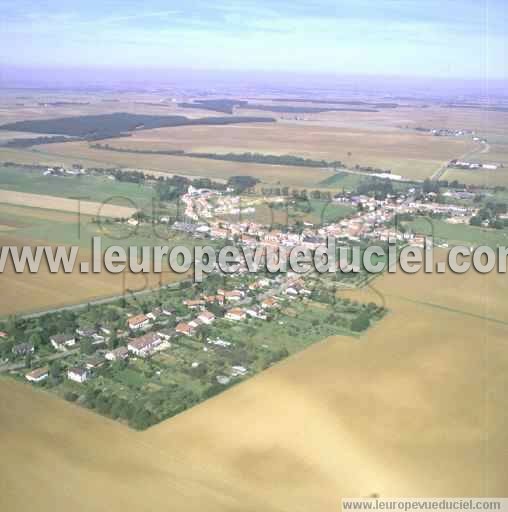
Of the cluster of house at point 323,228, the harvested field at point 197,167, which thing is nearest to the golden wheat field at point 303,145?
the harvested field at point 197,167

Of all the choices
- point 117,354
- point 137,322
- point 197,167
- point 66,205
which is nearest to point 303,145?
point 197,167

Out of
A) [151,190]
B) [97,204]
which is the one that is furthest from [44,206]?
[151,190]

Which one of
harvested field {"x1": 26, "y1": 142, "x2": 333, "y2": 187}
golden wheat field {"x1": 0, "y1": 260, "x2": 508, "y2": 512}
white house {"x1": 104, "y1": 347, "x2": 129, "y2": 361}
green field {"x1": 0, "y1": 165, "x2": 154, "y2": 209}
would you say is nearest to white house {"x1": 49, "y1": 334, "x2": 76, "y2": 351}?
white house {"x1": 104, "y1": 347, "x2": 129, "y2": 361}

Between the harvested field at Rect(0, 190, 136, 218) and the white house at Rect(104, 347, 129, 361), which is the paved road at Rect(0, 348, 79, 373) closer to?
the white house at Rect(104, 347, 129, 361)

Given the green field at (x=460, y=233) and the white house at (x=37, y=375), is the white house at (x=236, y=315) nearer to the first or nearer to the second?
the white house at (x=37, y=375)

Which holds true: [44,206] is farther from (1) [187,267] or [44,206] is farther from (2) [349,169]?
(2) [349,169]
